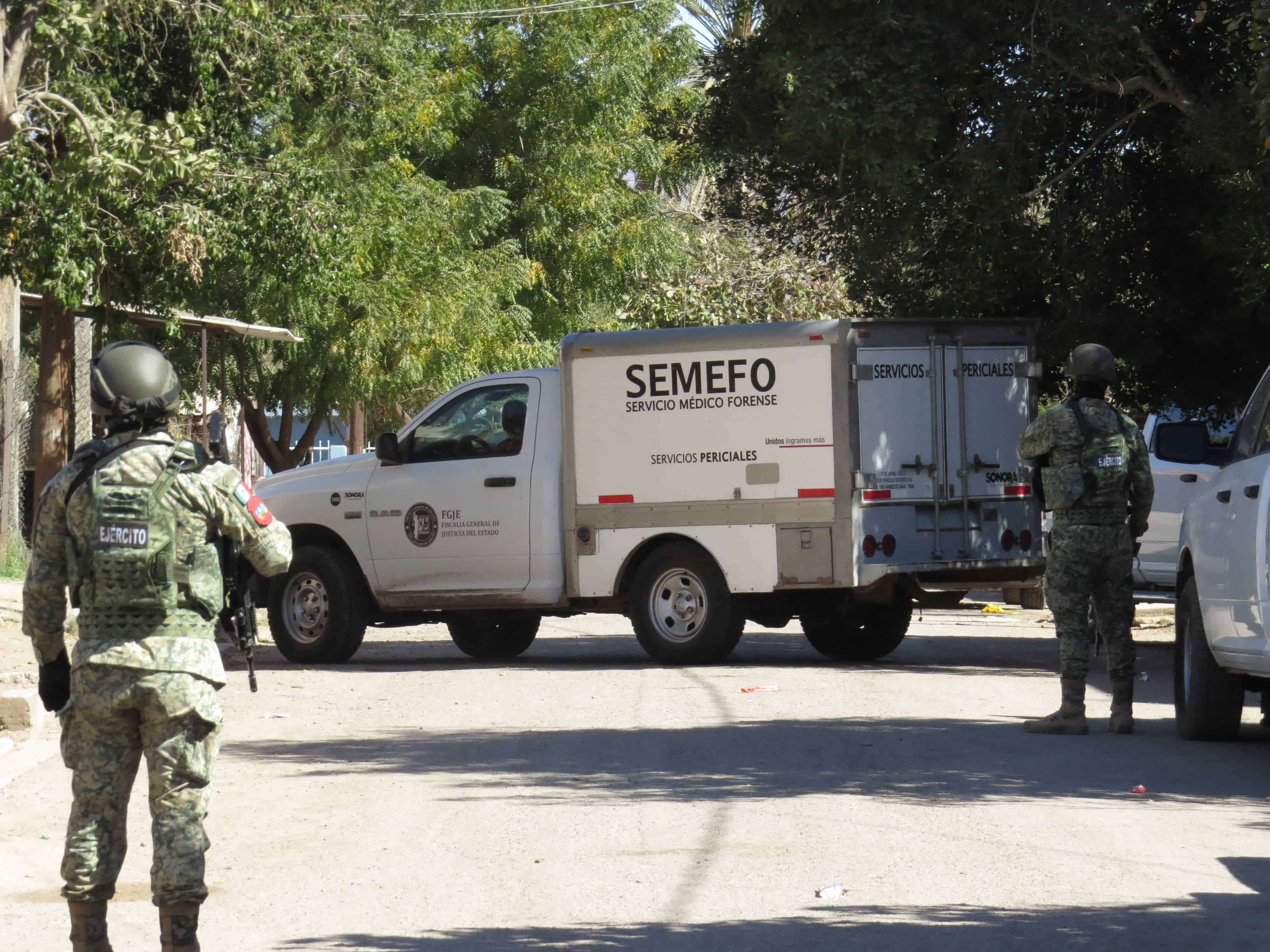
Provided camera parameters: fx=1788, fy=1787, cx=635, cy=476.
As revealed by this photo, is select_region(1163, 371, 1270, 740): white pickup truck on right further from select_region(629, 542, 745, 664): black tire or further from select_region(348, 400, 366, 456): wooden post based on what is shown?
select_region(348, 400, 366, 456): wooden post

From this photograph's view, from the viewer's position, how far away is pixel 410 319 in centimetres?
2686

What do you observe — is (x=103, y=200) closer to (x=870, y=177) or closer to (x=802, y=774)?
(x=870, y=177)

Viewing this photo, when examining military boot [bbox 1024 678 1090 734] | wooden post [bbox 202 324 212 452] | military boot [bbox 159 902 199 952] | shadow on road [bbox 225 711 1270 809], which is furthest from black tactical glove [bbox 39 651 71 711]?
wooden post [bbox 202 324 212 452]

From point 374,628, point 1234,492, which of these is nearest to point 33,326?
point 374,628

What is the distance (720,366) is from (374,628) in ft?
23.5

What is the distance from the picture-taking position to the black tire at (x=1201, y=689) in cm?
905

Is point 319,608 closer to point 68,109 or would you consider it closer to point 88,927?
point 68,109

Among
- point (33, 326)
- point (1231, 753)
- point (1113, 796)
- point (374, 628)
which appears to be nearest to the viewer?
point (1113, 796)

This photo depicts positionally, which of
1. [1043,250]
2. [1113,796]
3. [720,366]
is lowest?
[1113,796]

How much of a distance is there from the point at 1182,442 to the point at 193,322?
15.4 m

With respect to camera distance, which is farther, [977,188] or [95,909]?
[977,188]

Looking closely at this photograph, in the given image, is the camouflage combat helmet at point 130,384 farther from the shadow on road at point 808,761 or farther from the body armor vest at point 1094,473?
the body armor vest at point 1094,473

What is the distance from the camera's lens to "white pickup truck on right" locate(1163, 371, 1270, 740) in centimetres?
793

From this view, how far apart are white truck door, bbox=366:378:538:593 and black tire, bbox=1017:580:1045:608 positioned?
327 inches
